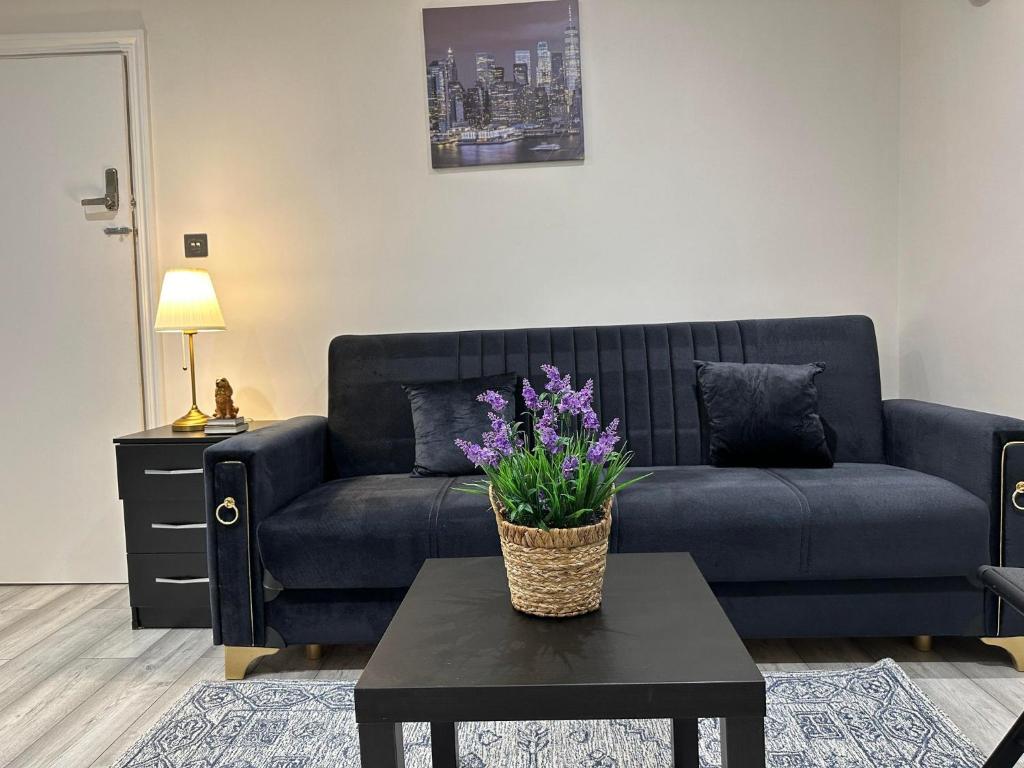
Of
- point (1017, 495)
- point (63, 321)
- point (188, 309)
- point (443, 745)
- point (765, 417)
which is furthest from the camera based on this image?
point (63, 321)

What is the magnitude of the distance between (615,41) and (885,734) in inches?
101

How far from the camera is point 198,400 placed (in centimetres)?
317

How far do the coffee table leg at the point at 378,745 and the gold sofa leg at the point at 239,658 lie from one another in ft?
3.78

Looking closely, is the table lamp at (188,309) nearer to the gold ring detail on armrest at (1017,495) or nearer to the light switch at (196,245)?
the light switch at (196,245)

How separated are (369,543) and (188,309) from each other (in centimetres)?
127

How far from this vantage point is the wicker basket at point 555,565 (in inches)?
49.7

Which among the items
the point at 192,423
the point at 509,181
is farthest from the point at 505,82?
the point at 192,423

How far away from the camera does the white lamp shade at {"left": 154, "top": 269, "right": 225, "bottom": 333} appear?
2746 mm

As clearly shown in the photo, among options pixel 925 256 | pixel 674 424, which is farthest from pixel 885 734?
pixel 925 256

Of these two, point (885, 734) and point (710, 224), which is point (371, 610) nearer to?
point (885, 734)

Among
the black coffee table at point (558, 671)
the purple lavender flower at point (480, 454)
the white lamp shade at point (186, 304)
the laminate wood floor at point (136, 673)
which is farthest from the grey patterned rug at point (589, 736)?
the white lamp shade at point (186, 304)

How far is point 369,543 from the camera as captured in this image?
6.81ft

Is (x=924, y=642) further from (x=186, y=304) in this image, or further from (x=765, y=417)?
(x=186, y=304)

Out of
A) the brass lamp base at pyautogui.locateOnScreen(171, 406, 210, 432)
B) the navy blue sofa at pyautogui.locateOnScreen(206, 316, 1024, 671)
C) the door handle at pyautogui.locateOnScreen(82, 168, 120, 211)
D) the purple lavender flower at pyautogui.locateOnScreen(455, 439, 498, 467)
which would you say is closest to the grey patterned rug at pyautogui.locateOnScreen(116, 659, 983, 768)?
the navy blue sofa at pyautogui.locateOnScreen(206, 316, 1024, 671)
